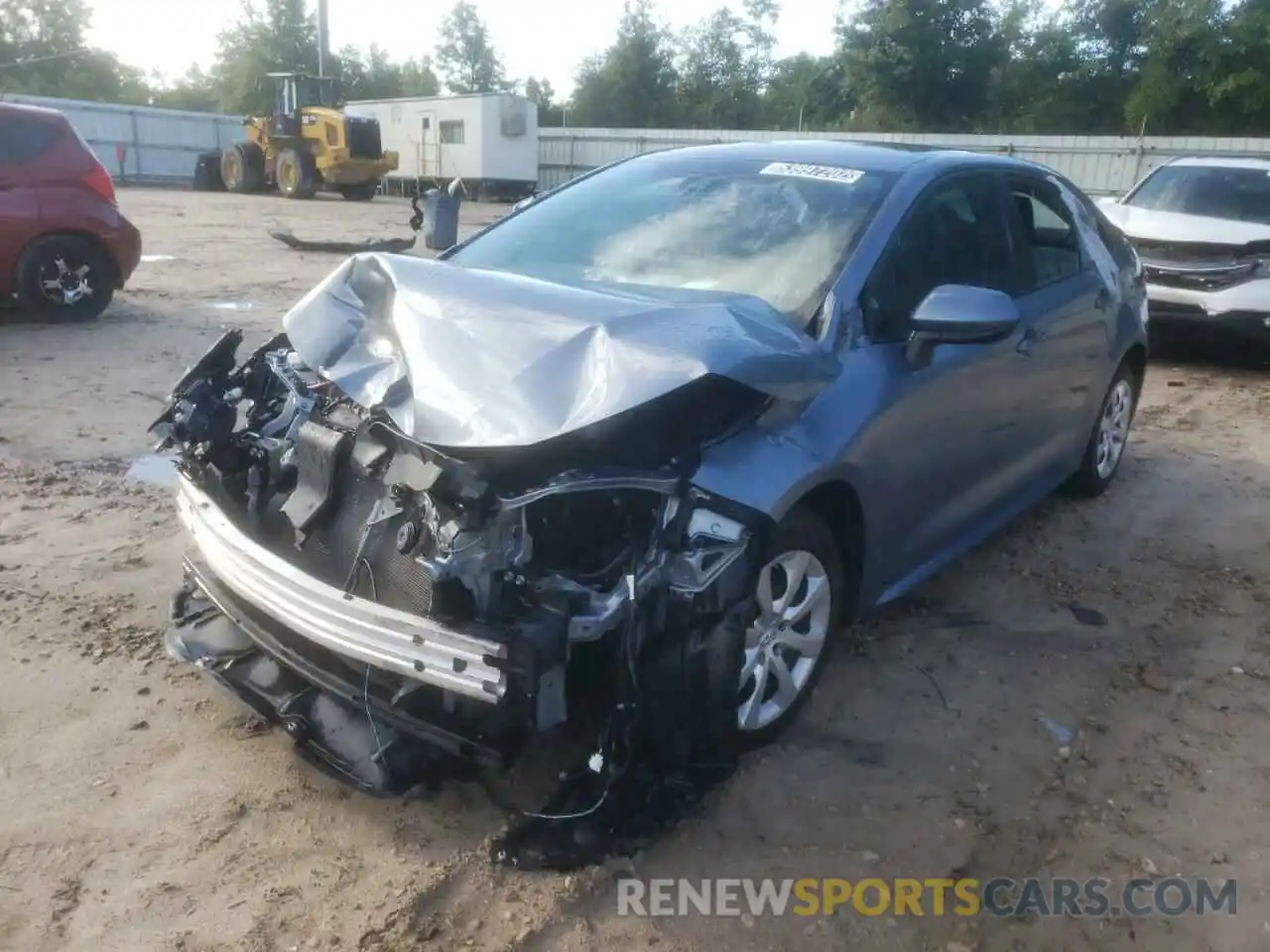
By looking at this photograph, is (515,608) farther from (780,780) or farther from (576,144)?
(576,144)

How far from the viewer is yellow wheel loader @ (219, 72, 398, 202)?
87.1 ft

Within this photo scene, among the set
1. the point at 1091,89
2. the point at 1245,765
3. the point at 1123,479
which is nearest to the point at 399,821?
the point at 1245,765

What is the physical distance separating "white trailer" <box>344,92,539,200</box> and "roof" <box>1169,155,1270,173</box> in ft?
74.7

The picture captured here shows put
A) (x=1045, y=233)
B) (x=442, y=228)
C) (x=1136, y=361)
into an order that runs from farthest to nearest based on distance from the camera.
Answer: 1. (x=1136, y=361)
2. (x=442, y=228)
3. (x=1045, y=233)

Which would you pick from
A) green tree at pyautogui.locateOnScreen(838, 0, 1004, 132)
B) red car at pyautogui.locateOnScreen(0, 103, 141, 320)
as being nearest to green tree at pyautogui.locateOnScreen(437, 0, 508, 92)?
green tree at pyautogui.locateOnScreen(838, 0, 1004, 132)

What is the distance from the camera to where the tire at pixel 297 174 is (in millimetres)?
26906

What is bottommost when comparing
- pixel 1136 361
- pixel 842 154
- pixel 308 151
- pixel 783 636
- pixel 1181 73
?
pixel 783 636

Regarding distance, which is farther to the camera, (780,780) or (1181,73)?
(1181,73)

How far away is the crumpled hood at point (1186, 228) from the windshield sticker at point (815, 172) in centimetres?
561

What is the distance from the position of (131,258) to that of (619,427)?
8.15 meters

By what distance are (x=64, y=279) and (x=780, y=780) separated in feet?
27.0

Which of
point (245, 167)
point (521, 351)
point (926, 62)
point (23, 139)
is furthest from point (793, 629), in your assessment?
point (926, 62)

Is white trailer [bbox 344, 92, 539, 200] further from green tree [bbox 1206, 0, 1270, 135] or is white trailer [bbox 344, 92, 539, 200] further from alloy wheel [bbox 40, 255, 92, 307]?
alloy wheel [bbox 40, 255, 92, 307]

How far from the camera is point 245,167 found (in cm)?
2789
